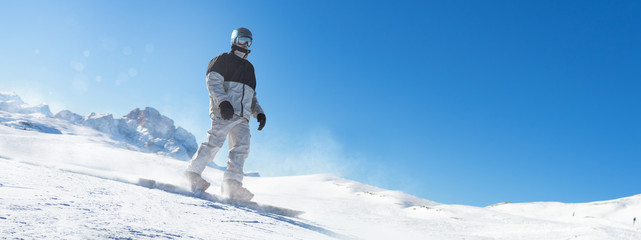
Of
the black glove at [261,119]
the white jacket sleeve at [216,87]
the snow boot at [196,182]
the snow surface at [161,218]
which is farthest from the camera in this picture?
the black glove at [261,119]

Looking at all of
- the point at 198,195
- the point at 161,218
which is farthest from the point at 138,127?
the point at 161,218

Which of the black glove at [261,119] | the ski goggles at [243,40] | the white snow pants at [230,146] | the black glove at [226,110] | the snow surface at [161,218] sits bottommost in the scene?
the snow surface at [161,218]

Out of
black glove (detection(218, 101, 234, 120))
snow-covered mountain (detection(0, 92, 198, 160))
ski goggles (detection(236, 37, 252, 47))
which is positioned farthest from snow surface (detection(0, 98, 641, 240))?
snow-covered mountain (detection(0, 92, 198, 160))

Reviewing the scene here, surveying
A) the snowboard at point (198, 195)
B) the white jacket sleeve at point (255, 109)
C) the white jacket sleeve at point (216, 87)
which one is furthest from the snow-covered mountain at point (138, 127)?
the snowboard at point (198, 195)

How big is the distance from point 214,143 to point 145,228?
3107 millimetres

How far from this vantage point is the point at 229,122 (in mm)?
4418

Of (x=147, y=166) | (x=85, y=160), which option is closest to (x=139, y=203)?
A: (x=85, y=160)

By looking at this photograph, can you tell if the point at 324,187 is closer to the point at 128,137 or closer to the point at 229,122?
the point at 229,122

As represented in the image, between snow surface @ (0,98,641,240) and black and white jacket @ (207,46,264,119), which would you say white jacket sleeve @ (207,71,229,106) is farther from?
snow surface @ (0,98,641,240)

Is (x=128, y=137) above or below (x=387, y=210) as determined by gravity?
above

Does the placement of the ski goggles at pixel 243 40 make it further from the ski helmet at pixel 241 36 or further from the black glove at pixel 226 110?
the black glove at pixel 226 110

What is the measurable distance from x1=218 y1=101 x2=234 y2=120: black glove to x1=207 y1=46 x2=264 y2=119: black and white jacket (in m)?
0.08

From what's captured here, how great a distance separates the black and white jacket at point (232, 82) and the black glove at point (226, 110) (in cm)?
8

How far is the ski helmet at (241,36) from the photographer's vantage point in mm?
4754
